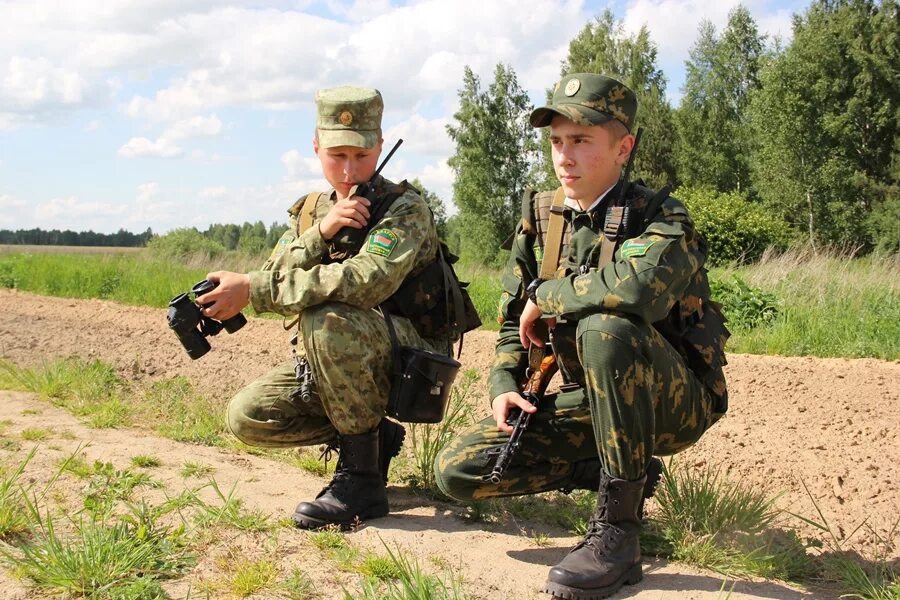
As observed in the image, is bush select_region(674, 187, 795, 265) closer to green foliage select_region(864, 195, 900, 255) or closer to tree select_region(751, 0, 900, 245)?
green foliage select_region(864, 195, 900, 255)

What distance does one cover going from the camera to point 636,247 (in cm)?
280

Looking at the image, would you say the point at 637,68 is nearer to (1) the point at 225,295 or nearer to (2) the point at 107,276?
(2) the point at 107,276

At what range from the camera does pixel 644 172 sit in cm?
4022

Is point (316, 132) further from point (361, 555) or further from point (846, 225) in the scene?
point (846, 225)

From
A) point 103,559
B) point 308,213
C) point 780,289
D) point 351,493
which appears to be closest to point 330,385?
point 351,493

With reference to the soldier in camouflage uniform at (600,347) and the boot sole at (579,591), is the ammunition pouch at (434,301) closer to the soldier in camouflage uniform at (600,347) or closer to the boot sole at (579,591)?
the soldier in camouflage uniform at (600,347)

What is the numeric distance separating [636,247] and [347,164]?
52.8 inches

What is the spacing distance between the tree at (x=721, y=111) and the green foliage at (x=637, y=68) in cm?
95

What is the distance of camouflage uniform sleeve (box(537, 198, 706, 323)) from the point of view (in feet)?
8.86

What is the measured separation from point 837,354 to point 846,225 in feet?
90.6

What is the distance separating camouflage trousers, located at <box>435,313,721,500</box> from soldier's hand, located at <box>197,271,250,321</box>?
0.96 meters

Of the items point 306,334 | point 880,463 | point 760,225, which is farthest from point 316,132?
point 760,225

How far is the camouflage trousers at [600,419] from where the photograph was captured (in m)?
2.72

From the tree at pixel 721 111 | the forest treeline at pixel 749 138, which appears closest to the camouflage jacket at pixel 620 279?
the forest treeline at pixel 749 138
